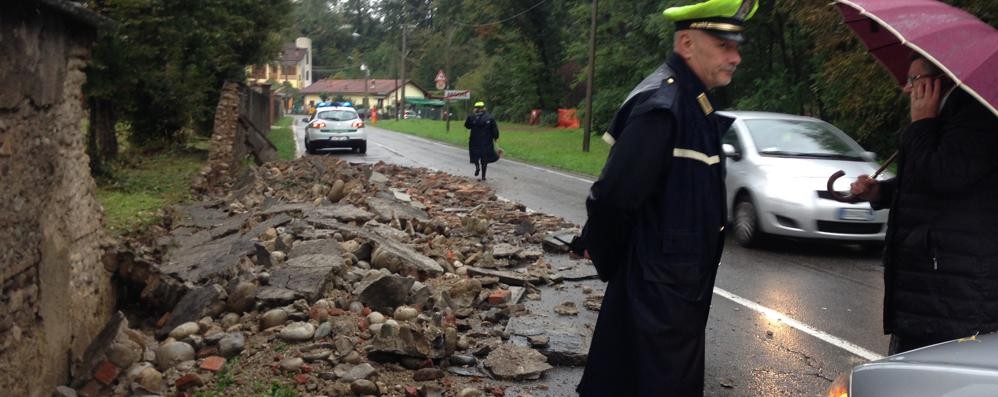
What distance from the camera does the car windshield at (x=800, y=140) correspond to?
34.8 feet

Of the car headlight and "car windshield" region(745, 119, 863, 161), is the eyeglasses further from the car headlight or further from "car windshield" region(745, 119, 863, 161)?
"car windshield" region(745, 119, 863, 161)

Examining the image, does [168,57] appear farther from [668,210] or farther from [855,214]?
[668,210]

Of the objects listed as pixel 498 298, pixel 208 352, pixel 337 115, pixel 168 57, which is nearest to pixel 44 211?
pixel 208 352

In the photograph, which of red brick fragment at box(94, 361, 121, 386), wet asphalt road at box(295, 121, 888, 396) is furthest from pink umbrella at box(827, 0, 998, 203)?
red brick fragment at box(94, 361, 121, 386)

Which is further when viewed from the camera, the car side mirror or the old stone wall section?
the old stone wall section

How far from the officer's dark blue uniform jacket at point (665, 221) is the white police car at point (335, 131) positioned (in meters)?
24.9

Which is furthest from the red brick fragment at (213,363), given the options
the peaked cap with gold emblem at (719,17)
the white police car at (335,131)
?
the white police car at (335,131)

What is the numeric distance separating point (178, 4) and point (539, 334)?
42.4ft

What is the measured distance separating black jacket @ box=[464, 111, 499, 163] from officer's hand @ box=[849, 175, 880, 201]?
1473 centimetres

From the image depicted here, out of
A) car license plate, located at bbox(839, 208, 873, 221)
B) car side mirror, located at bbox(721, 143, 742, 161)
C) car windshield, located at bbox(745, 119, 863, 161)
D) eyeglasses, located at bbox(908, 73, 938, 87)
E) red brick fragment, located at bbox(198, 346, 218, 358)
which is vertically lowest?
red brick fragment, located at bbox(198, 346, 218, 358)

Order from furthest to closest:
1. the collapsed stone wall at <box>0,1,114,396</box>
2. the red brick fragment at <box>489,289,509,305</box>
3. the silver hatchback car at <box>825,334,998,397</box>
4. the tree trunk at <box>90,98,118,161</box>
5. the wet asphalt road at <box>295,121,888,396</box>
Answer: the tree trunk at <box>90,98,118,161</box>
the red brick fragment at <box>489,289,509,305</box>
the wet asphalt road at <box>295,121,888,396</box>
the collapsed stone wall at <box>0,1,114,396</box>
the silver hatchback car at <box>825,334,998,397</box>

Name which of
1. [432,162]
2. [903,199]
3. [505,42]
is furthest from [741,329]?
[505,42]

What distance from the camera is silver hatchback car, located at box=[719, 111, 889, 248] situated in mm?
9578

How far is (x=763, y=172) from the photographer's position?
10.3m
